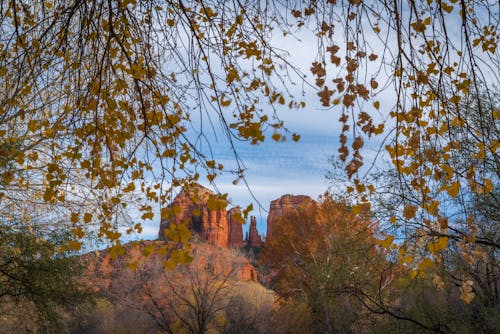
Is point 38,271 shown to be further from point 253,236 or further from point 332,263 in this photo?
point 253,236

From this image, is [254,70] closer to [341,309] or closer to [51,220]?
[51,220]

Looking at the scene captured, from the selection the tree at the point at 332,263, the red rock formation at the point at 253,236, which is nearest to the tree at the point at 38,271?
the tree at the point at 332,263

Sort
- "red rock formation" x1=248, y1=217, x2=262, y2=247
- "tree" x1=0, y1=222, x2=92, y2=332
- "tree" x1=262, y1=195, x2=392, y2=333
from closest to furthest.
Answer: "tree" x1=262, y1=195, x2=392, y2=333 < "tree" x1=0, y1=222, x2=92, y2=332 < "red rock formation" x1=248, y1=217, x2=262, y2=247

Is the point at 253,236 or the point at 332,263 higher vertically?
the point at 253,236

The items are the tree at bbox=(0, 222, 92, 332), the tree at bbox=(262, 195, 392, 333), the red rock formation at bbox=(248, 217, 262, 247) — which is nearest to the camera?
the tree at bbox=(262, 195, 392, 333)

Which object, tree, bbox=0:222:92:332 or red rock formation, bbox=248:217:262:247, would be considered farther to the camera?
red rock formation, bbox=248:217:262:247

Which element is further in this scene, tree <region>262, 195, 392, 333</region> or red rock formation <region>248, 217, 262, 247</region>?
red rock formation <region>248, 217, 262, 247</region>

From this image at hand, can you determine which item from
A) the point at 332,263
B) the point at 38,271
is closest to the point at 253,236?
the point at 332,263

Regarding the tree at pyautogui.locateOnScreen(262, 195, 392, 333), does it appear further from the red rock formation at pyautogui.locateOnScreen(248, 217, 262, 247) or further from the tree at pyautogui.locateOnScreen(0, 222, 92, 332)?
the red rock formation at pyautogui.locateOnScreen(248, 217, 262, 247)

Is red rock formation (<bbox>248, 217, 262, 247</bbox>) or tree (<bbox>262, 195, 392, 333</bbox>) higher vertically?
red rock formation (<bbox>248, 217, 262, 247</bbox>)

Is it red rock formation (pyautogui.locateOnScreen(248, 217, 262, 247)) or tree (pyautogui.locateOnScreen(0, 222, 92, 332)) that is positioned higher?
red rock formation (pyautogui.locateOnScreen(248, 217, 262, 247))

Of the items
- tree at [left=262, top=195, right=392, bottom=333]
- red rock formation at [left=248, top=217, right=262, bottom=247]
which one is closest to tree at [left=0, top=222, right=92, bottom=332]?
tree at [left=262, top=195, right=392, bottom=333]

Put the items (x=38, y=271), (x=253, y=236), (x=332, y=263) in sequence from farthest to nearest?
(x=253, y=236)
(x=332, y=263)
(x=38, y=271)

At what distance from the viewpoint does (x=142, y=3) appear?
13.6ft
